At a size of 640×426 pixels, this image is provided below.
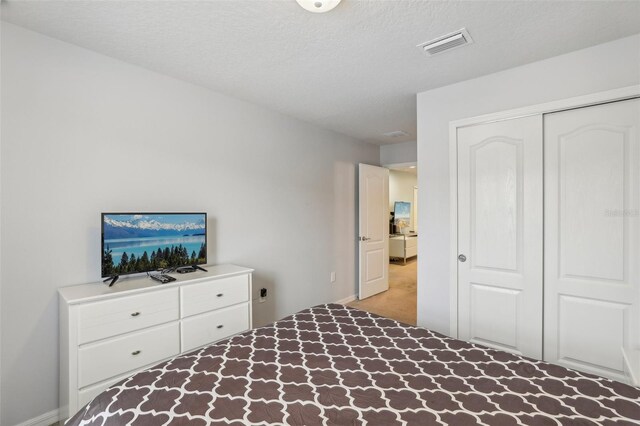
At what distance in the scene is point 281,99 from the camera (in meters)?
3.09

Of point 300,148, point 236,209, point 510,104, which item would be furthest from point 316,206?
point 510,104

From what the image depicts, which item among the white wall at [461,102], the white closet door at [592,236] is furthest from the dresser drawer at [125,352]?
the white closet door at [592,236]

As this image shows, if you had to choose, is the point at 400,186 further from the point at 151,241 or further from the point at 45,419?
the point at 45,419

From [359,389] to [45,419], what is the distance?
2.18 metres

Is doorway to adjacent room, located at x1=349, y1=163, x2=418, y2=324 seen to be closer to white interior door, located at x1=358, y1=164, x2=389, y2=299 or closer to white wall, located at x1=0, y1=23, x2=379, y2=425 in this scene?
white interior door, located at x1=358, y1=164, x2=389, y2=299

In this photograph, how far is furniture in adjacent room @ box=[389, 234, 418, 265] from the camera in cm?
754

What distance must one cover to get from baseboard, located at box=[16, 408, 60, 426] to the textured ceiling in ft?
8.16

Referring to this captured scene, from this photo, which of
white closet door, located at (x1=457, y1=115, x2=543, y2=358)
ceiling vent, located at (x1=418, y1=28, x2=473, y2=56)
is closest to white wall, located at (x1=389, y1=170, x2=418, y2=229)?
white closet door, located at (x1=457, y1=115, x2=543, y2=358)

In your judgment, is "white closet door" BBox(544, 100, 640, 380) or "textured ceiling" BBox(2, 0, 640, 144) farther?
"white closet door" BBox(544, 100, 640, 380)

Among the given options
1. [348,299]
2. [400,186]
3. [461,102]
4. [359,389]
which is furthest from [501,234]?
[400,186]

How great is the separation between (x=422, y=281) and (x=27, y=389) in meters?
3.04

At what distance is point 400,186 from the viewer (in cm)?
830

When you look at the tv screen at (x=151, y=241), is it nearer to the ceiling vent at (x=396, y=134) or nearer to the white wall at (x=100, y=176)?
the white wall at (x=100, y=176)

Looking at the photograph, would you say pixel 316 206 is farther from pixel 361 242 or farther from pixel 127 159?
pixel 127 159
